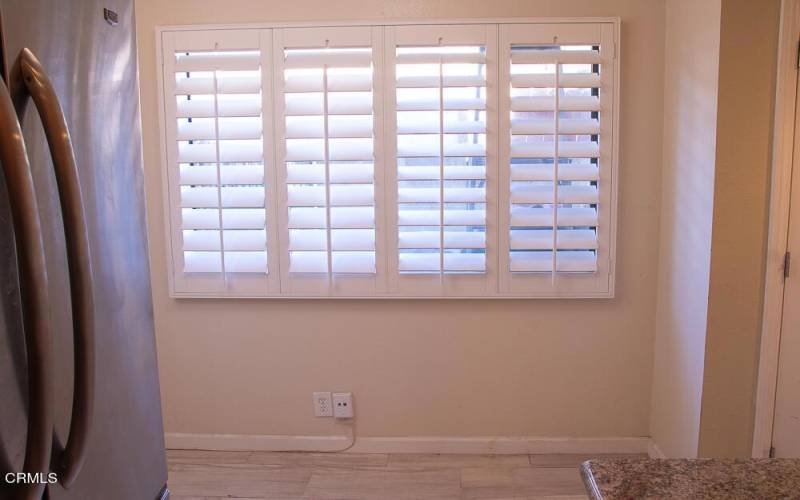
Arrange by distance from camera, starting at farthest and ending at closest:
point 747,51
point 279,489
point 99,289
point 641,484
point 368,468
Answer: point 368,468, point 279,489, point 747,51, point 99,289, point 641,484

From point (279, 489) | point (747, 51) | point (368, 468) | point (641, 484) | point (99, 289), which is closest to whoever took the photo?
point (641, 484)

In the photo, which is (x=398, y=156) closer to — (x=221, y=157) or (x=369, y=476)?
(x=221, y=157)

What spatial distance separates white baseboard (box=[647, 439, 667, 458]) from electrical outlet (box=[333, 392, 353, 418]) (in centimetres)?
145

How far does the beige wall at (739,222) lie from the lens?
6.05 ft

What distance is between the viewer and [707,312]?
6.39 feet

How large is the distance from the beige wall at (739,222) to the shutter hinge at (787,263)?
0.22 ft

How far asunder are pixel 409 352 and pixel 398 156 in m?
0.94

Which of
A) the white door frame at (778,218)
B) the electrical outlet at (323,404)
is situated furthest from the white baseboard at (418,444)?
the white door frame at (778,218)

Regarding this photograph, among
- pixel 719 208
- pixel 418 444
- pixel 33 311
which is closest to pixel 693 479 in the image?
pixel 33 311

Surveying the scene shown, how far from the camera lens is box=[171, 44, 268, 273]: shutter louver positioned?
7.47 feet

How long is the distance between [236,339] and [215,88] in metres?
1.19

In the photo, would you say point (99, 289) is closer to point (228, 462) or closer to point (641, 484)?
point (641, 484)

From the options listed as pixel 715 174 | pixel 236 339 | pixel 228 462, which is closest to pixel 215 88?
pixel 236 339

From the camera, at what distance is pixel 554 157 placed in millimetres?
2236
